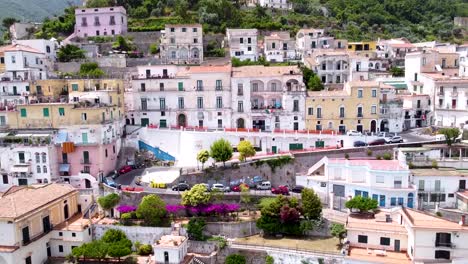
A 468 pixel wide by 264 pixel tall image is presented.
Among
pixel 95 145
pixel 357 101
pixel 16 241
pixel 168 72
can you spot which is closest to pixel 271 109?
pixel 357 101

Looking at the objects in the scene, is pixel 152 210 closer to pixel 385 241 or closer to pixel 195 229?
pixel 195 229

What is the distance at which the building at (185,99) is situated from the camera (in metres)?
46.9

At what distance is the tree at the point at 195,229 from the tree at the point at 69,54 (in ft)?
108

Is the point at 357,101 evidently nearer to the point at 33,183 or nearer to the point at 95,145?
the point at 95,145

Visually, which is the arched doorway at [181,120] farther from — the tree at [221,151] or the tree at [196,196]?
the tree at [196,196]

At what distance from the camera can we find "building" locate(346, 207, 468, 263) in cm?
3020

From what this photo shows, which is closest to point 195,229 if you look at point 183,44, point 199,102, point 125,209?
point 125,209

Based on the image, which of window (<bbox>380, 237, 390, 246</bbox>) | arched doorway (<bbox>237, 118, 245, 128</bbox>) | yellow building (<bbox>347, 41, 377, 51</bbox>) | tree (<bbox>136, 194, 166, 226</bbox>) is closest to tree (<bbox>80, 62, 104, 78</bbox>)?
arched doorway (<bbox>237, 118, 245, 128</bbox>)

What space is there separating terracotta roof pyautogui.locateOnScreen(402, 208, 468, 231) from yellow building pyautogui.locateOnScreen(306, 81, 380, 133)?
44.1ft

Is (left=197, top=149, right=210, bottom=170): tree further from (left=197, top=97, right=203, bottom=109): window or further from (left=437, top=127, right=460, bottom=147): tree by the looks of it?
(left=437, top=127, right=460, bottom=147): tree

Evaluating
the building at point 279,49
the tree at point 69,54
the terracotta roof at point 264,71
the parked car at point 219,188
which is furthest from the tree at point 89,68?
the building at point 279,49

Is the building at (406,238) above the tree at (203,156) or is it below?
below

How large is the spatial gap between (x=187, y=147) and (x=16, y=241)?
1710cm

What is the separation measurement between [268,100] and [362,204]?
16603mm
